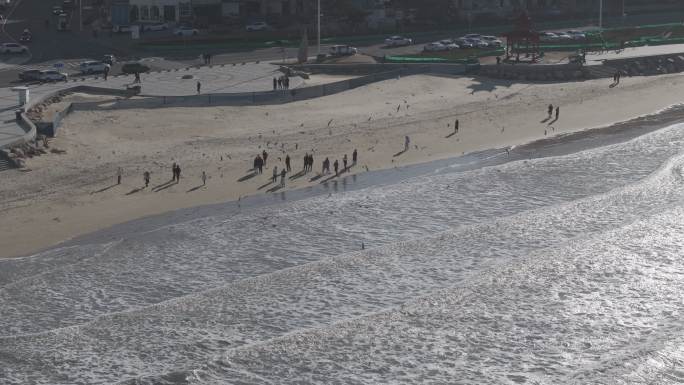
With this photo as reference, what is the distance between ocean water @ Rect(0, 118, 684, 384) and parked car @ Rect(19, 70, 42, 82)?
101ft

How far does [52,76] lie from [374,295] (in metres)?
40.5

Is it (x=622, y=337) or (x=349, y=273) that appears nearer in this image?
(x=622, y=337)

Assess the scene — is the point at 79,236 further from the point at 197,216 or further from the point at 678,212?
the point at 678,212

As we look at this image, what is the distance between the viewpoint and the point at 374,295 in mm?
31125

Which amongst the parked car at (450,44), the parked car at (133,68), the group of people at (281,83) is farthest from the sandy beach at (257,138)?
the parked car at (133,68)

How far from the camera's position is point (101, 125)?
175 ft

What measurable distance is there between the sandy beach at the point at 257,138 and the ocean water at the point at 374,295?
10.9ft

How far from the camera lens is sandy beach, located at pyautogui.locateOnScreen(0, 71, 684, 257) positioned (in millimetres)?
40125

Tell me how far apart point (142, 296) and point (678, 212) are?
67.1 feet

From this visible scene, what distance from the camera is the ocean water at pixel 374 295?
2639 centimetres

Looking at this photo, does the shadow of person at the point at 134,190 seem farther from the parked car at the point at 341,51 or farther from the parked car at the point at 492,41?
the parked car at the point at 492,41

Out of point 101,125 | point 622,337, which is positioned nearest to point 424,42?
point 101,125

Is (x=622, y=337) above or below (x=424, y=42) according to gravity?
below

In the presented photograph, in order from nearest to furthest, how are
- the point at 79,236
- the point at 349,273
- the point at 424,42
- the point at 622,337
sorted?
the point at 622,337
the point at 349,273
the point at 79,236
the point at 424,42
